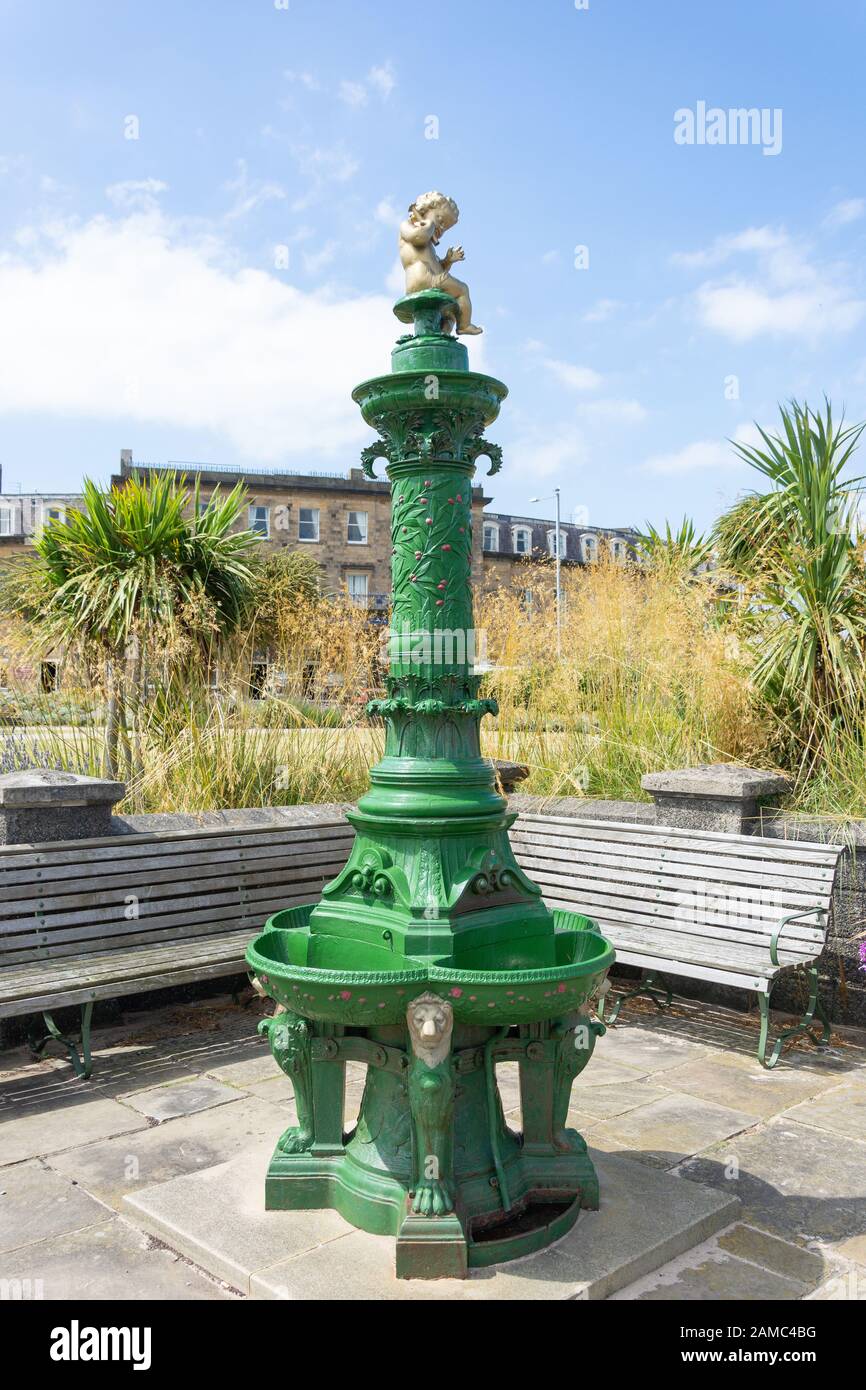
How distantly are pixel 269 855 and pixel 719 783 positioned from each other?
250 cm

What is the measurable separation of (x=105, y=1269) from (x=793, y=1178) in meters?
2.28

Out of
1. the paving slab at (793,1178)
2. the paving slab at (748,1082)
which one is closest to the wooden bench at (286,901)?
Answer: the paving slab at (748,1082)

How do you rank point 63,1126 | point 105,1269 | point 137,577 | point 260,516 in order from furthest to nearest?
point 260,516 < point 137,577 < point 63,1126 < point 105,1269

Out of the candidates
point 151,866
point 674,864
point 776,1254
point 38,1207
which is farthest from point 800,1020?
point 38,1207

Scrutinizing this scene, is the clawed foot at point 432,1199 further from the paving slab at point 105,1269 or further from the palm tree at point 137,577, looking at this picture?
the palm tree at point 137,577

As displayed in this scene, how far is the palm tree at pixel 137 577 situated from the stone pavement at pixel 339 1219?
9.14ft

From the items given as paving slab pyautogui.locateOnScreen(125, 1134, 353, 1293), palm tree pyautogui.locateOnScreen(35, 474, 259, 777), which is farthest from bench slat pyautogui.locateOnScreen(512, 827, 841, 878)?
paving slab pyautogui.locateOnScreen(125, 1134, 353, 1293)

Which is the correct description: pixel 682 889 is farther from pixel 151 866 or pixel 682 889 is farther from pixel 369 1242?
pixel 369 1242

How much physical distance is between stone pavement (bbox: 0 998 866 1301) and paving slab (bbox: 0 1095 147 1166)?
10 millimetres

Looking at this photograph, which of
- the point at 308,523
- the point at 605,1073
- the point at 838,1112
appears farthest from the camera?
the point at 308,523

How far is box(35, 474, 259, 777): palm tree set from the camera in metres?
6.90

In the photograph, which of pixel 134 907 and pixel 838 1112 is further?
Result: pixel 134 907

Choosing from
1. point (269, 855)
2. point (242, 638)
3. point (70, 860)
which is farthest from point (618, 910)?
point (242, 638)

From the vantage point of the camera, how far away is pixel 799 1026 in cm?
482
